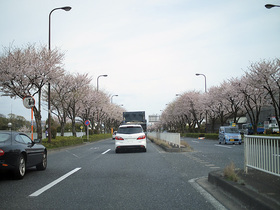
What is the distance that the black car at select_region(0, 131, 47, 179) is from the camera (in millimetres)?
7713

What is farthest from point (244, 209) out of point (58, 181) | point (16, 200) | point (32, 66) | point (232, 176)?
point (32, 66)

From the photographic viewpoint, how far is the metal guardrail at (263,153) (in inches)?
220

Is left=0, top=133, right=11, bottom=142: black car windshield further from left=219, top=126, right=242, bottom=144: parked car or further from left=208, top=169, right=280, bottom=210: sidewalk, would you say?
left=219, top=126, right=242, bottom=144: parked car

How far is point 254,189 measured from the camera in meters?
5.32

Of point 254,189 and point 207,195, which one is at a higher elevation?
point 254,189

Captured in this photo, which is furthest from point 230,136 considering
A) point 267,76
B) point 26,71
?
point 26,71

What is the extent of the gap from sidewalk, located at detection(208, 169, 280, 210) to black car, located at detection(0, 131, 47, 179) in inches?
196

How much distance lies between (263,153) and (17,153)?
6027mm

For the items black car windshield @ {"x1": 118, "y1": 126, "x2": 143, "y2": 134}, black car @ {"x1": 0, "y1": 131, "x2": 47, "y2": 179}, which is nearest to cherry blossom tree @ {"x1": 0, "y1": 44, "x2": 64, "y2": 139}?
black car windshield @ {"x1": 118, "y1": 126, "x2": 143, "y2": 134}

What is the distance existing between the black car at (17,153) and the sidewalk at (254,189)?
196 inches

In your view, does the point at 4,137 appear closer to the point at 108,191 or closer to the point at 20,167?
the point at 20,167

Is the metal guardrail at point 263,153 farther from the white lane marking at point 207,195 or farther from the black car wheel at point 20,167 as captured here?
the black car wheel at point 20,167

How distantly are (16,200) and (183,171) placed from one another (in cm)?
534

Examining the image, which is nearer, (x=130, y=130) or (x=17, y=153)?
(x=17, y=153)
